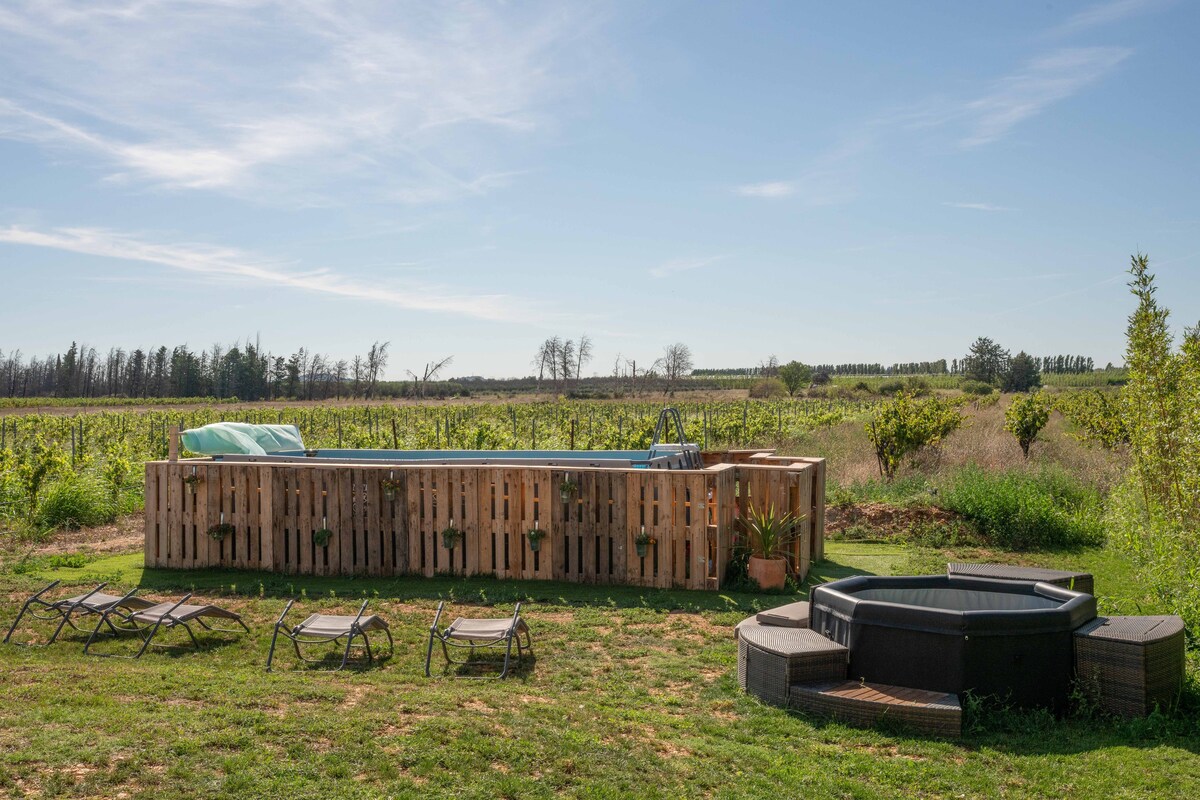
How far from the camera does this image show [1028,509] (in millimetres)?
11883

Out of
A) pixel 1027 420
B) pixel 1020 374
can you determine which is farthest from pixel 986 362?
pixel 1027 420

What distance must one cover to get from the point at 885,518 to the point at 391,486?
7403 mm

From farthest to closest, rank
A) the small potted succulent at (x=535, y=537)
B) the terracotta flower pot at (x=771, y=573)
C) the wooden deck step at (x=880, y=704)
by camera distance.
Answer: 1. the small potted succulent at (x=535, y=537)
2. the terracotta flower pot at (x=771, y=573)
3. the wooden deck step at (x=880, y=704)

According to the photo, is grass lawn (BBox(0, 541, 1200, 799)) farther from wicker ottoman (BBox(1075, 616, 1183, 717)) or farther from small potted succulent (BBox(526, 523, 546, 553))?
small potted succulent (BBox(526, 523, 546, 553))

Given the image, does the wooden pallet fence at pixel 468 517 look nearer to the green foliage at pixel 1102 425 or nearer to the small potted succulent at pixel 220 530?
the small potted succulent at pixel 220 530

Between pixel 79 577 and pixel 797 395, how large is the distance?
184ft

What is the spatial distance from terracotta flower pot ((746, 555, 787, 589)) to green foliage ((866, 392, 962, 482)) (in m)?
8.22

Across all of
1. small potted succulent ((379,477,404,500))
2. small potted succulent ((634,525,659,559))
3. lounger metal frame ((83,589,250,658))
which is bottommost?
lounger metal frame ((83,589,250,658))

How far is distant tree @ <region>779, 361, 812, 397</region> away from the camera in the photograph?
63.3 meters

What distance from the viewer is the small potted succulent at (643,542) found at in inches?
364

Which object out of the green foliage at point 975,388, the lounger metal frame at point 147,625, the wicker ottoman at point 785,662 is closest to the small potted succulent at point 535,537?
the lounger metal frame at point 147,625

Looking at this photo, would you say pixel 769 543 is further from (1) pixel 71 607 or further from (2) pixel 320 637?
(1) pixel 71 607

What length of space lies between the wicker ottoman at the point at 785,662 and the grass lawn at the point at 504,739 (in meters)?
0.14

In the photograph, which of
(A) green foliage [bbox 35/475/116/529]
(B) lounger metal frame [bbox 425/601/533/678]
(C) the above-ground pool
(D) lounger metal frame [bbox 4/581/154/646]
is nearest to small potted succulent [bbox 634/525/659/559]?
(C) the above-ground pool
